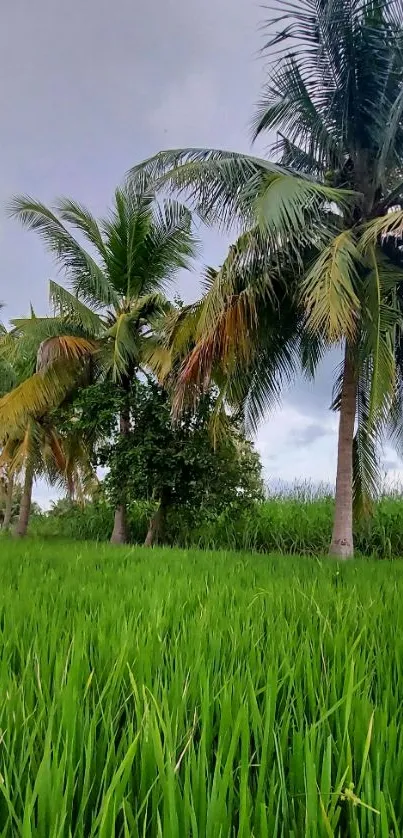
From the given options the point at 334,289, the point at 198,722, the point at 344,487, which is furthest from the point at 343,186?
the point at 198,722

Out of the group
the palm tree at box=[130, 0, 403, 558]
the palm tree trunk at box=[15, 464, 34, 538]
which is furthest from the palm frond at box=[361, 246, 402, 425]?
the palm tree trunk at box=[15, 464, 34, 538]

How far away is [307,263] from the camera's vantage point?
6.47 meters

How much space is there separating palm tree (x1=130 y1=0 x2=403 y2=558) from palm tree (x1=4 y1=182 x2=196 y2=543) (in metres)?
2.04

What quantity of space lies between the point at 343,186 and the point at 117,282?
368 centimetres

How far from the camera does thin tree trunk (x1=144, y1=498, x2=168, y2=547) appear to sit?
8.83m

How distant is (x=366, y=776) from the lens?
31.0 inches

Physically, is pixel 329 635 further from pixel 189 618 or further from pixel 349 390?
pixel 349 390

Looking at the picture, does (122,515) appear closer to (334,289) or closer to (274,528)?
(274,528)

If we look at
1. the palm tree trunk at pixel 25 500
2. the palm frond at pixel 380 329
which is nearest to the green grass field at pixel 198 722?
the palm frond at pixel 380 329

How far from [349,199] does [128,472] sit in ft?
15.1

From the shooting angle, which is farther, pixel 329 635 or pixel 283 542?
pixel 283 542

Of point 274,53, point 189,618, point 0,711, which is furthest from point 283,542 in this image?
point 0,711

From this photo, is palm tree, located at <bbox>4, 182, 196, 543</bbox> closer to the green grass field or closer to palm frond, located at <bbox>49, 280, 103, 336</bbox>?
palm frond, located at <bbox>49, 280, 103, 336</bbox>

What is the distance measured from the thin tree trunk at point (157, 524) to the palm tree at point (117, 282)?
42cm
